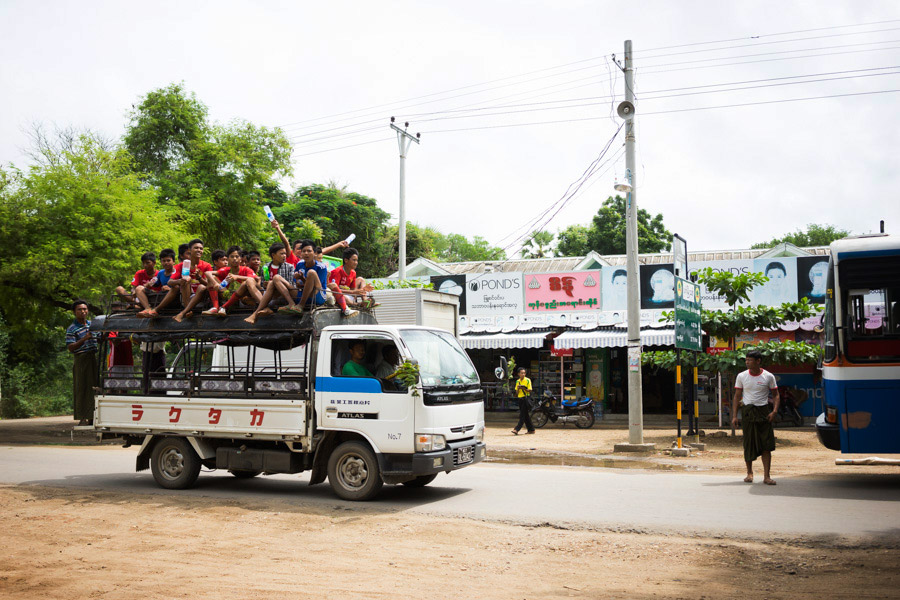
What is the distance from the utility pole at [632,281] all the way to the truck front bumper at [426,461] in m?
7.67

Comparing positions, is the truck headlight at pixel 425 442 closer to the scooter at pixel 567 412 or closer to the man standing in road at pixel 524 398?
the man standing in road at pixel 524 398

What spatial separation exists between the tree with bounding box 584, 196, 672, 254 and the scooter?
81.1 feet

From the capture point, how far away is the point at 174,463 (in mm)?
10945

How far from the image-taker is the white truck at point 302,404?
9.30 metres

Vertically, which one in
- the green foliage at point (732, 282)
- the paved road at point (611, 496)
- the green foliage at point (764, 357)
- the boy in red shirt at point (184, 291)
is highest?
the green foliage at point (732, 282)

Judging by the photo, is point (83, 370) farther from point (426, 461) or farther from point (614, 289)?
point (614, 289)

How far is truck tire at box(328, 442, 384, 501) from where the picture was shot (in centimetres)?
945

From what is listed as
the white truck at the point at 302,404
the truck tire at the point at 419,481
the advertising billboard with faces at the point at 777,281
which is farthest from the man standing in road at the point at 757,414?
the advertising billboard with faces at the point at 777,281

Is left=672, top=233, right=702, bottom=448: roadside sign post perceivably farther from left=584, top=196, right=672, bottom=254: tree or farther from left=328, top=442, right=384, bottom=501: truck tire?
left=584, top=196, right=672, bottom=254: tree

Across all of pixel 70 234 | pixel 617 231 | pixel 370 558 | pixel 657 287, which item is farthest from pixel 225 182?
pixel 617 231

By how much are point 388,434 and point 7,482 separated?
6.81 meters

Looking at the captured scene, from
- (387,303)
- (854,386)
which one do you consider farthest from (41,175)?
(854,386)

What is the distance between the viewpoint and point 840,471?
41.4ft

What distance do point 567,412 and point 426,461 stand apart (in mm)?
14755
